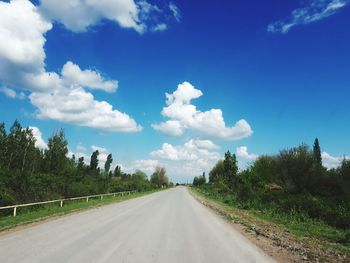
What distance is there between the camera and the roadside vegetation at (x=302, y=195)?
1963 cm

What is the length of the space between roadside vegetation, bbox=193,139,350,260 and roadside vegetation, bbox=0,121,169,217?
1697 cm

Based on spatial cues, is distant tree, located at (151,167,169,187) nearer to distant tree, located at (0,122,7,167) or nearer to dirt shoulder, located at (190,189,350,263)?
distant tree, located at (0,122,7,167)

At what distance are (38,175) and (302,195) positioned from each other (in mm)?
23669

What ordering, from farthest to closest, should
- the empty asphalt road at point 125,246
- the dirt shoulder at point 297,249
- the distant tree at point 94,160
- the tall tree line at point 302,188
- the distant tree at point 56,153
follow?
the distant tree at point 94,160 < the distant tree at point 56,153 < the tall tree line at point 302,188 < the dirt shoulder at point 297,249 < the empty asphalt road at point 125,246

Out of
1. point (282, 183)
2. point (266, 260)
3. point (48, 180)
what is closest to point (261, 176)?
point (282, 183)

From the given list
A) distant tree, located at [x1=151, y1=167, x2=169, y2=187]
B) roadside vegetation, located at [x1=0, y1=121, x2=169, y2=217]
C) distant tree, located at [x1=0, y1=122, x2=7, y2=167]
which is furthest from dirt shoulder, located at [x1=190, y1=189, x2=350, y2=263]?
distant tree, located at [x1=151, y1=167, x2=169, y2=187]

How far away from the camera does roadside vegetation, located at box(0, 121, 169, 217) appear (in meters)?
24.8

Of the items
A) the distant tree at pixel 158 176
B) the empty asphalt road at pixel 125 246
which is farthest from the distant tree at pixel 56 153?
the distant tree at pixel 158 176

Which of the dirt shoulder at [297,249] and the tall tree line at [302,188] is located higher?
the tall tree line at [302,188]

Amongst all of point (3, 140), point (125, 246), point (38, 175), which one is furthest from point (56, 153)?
point (125, 246)

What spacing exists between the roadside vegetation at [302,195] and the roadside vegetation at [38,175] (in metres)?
17.0

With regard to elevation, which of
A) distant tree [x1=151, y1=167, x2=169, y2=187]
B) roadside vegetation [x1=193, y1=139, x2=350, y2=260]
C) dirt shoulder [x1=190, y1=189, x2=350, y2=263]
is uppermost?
distant tree [x1=151, y1=167, x2=169, y2=187]

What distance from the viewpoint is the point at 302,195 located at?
3055 centimetres

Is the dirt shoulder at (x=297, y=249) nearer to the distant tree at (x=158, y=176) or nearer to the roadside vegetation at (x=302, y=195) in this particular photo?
the roadside vegetation at (x=302, y=195)
